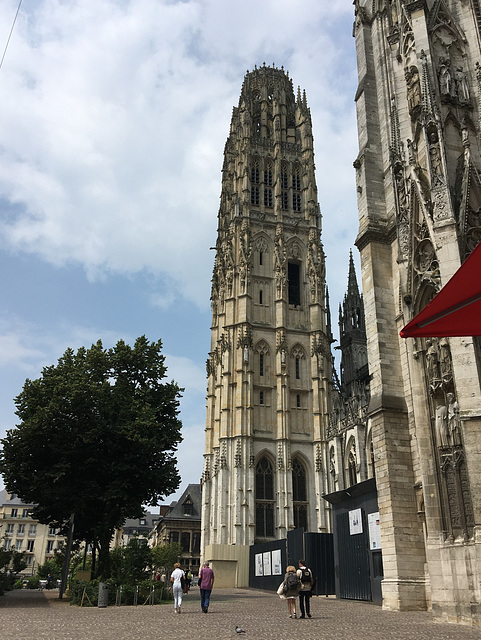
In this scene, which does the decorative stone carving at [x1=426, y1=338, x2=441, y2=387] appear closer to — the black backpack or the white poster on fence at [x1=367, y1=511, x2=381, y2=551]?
the white poster on fence at [x1=367, y1=511, x2=381, y2=551]

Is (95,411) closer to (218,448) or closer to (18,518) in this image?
(218,448)

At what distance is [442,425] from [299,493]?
33873 mm

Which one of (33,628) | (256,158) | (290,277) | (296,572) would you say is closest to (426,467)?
(296,572)

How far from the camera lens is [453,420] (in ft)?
42.6

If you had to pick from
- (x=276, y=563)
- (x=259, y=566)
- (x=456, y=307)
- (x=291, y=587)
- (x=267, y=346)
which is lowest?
(x=291, y=587)

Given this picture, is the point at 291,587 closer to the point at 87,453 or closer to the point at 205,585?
the point at 205,585

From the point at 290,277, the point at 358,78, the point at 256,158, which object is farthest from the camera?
the point at 256,158

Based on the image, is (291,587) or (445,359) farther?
(291,587)

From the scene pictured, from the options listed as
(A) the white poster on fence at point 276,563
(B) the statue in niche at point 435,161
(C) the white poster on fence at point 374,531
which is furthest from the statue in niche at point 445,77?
(A) the white poster on fence at point 276,563

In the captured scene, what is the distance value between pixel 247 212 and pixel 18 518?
50.3 meters

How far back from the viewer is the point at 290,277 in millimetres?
52531

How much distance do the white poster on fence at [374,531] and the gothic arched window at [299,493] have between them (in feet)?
93.4

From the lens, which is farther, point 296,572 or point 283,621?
point 296,572

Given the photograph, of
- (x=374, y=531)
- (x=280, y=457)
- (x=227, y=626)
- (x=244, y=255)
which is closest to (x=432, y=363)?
(x=374, y=531)
